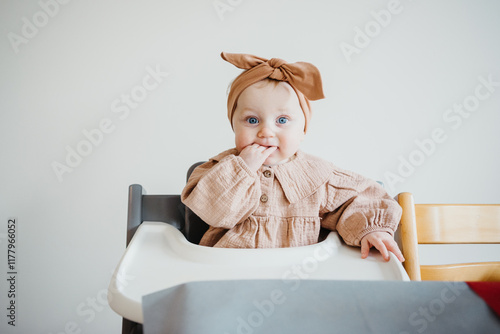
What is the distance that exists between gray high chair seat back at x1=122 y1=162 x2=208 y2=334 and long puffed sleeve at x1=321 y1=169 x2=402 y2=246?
0.89 ft

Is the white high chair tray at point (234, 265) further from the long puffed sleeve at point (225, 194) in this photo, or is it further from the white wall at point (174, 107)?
the white wall at point (174, 107)

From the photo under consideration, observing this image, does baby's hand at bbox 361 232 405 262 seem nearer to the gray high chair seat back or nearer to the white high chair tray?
the white high chair tray

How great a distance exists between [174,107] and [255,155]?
0.55 meters

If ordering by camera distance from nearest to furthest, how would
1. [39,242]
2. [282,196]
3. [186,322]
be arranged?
1. [186,322]
2. [282,196]
3. [39,242]

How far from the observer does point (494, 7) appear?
123 centimetres

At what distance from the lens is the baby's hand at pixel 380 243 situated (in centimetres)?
61

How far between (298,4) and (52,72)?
A: 809mm

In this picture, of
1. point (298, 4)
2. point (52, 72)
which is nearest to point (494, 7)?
point (298, 4)

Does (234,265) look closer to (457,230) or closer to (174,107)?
(457,230)

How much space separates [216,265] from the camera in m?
0.58

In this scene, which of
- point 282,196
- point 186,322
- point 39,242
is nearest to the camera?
point 186,322

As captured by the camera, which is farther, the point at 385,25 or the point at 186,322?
the point at 385,25

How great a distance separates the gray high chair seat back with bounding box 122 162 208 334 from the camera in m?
0.74

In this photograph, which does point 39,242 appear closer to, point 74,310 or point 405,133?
point 74,310
